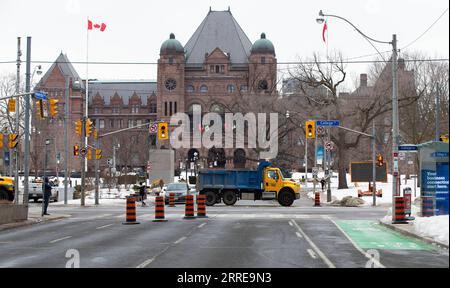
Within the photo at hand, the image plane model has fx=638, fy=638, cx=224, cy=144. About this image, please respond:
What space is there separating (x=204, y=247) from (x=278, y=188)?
26489 millimetres

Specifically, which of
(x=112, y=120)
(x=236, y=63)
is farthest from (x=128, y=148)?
(x=112, y=120)

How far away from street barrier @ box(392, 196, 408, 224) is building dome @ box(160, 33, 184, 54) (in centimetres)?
10862

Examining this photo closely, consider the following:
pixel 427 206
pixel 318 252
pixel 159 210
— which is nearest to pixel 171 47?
pixel 159 210

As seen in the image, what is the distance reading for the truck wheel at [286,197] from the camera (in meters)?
43.4

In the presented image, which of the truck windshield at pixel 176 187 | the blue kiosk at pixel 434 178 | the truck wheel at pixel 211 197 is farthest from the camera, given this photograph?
the truck windshield at pixel 176 187

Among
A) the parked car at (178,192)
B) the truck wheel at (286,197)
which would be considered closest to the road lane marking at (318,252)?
the truck wheel at (286,197)

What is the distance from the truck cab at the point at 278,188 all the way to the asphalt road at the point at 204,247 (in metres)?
17.1

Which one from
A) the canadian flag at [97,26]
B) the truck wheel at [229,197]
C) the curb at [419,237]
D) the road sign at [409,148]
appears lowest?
the curb at [419,237]

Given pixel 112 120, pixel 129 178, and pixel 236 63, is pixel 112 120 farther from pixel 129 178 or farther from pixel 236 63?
pixel 129 178

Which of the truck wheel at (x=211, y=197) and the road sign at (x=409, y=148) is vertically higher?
the road sign at (x=409, y=148)

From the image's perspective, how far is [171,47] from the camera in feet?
429

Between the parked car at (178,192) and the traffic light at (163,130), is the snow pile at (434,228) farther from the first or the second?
the parked car at (178,192)

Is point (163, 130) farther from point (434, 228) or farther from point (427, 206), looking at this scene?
point (434, 228)

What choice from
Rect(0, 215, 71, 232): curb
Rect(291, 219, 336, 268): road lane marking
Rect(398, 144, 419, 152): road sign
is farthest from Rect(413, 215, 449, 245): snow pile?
Rect(0, 215, 71, 232): curb
